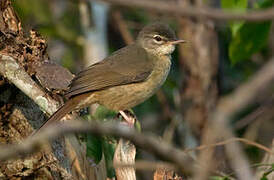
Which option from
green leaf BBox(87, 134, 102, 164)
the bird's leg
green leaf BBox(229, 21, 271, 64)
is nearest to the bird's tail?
green leaf BBox(87, 134, 102, 164)

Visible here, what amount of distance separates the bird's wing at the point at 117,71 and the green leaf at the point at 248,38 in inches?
36.0

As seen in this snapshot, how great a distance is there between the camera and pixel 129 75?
5.14m

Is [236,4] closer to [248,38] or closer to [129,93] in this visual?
[248,38]

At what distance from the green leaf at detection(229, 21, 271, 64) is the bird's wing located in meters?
0.91

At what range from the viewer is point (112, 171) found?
3703mm

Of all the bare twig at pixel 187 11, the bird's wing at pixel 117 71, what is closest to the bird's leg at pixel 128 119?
the bird's wing at pixel 117 71

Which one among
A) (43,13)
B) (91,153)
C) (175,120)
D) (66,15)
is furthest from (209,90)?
(91,153)

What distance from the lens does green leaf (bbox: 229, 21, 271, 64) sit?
4.57m

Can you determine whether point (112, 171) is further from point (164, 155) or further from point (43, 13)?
point (43, 13)

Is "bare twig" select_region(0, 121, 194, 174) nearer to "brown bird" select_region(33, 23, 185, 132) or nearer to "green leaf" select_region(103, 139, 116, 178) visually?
"green leaf" select_region(103, 139, 116, 178)

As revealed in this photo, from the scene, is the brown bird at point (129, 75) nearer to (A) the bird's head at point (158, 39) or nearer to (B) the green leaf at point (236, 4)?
(A) the bird's head at point (158, 39)

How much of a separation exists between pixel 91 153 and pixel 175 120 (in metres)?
3.27

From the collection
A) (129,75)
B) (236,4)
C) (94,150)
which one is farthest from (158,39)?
(94,150)

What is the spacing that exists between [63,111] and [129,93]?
120 centimetres
